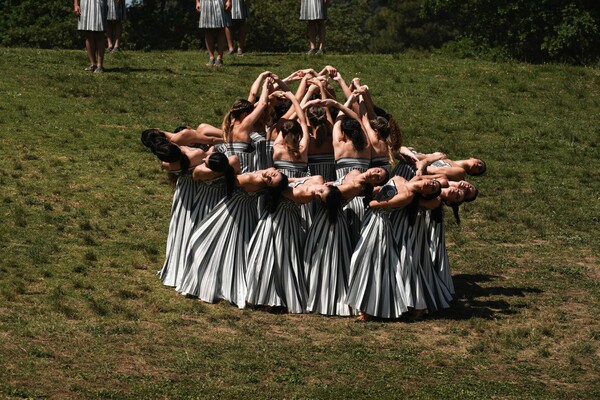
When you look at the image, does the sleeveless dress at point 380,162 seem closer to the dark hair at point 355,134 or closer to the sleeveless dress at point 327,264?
the dark hair at point 355,134

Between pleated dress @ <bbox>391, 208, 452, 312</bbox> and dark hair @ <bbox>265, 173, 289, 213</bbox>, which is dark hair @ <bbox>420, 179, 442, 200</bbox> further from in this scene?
dark hair @ <bbox>265, 173, 289, 213</bbox>

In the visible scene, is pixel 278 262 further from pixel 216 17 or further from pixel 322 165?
pixel 216 17

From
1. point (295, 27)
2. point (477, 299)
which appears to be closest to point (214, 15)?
point (477, 299)

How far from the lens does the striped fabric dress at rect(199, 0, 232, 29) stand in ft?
90.1

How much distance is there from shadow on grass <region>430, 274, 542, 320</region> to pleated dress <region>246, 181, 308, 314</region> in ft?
5.15

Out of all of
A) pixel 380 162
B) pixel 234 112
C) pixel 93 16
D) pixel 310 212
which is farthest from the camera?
pixel 93 16

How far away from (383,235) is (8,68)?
1432 centimetres

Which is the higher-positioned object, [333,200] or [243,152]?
[243,152]

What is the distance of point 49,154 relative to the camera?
73.3 feet

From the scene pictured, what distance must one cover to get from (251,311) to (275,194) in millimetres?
1309

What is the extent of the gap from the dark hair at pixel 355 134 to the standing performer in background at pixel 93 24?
442 inches

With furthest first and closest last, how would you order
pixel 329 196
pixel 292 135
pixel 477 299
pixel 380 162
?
pixel 477 299 → pixel 380 162 → pixel 292 135 → pixel 329 196

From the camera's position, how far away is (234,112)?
15.9 meters

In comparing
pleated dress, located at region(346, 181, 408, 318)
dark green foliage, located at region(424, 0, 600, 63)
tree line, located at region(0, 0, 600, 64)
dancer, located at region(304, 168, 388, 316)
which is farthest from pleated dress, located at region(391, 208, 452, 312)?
dark green foliage, located at region(424, 0, 600, 63)
